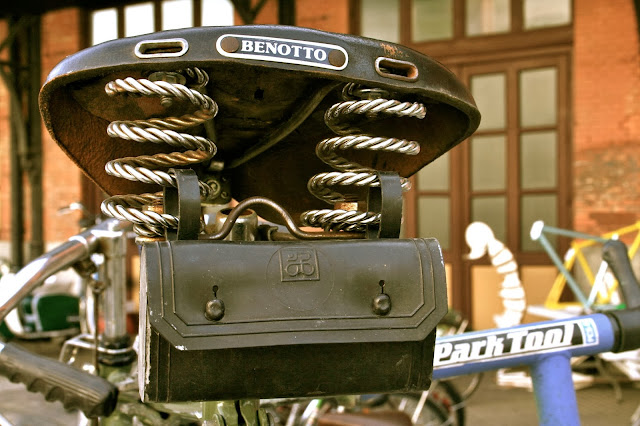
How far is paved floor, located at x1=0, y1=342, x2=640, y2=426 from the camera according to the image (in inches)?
153

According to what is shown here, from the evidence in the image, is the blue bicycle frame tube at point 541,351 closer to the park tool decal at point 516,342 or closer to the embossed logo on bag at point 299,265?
the park tool decal at point 516,342

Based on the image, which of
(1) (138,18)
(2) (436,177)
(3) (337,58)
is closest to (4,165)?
(1) (138,18)

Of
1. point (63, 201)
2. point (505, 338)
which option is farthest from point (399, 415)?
point (63, 201)

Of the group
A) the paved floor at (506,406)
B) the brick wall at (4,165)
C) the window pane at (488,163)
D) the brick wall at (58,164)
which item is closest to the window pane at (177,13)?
the brick wall at (58,164)

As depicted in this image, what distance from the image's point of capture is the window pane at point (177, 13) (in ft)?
22.3

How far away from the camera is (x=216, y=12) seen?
668 cm

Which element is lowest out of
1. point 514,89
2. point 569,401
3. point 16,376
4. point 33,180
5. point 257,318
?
point 569,401

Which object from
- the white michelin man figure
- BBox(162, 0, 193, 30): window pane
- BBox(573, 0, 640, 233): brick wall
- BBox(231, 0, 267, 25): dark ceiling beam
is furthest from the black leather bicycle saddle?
BBox(162, 0, 193, 30): window pane

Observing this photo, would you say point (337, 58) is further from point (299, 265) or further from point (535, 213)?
point (535, 213)

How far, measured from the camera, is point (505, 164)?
5.49 m

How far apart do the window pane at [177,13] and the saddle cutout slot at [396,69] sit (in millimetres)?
6402

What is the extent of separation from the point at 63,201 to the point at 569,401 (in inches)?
273

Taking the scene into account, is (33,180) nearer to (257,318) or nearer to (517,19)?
(517,19)

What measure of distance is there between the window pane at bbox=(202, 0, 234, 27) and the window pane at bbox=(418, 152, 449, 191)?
2644mm
